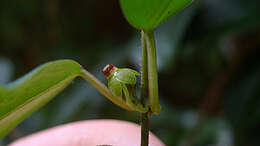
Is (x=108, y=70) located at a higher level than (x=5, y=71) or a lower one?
lower

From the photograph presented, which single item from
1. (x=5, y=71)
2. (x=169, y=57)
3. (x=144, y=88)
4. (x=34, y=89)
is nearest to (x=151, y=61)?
(x=144, y=88)

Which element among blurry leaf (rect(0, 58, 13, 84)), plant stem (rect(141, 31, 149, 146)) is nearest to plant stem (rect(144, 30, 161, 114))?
plant stem (rect(141, 31, 149, 146))

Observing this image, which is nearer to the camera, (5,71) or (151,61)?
(151,61)

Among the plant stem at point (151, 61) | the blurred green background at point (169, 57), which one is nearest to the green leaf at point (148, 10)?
the plant stem at point (151, 61)

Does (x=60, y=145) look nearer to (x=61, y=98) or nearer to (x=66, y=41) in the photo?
(x=61, y=98)

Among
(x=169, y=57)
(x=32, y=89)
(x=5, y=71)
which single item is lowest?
(x=32, y=89)

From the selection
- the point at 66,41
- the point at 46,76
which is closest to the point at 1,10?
the point at 66,41

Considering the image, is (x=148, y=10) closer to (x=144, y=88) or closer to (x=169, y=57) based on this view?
(x=144, y=88)
